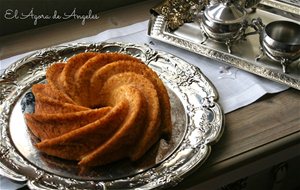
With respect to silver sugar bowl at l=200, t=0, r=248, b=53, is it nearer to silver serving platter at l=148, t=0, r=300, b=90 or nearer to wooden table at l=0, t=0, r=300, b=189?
silver serving platter at l=148, t=0, r=300, b=90

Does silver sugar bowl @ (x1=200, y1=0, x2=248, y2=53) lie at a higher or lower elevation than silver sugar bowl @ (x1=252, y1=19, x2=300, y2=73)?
higher

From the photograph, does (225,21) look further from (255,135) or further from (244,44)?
(255,135)

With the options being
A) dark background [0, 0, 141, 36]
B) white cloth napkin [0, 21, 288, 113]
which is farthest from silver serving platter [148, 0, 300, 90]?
dark background [0, 0, 141, 36]

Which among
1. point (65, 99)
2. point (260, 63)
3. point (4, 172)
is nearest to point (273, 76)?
point (260, 63)

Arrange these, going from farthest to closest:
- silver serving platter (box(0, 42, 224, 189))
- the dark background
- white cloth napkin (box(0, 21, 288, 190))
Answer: the dark background < white cloth napkin (box(0, 21, 288, 190)) < silver serving platter (box(0, 42, 224, 189))

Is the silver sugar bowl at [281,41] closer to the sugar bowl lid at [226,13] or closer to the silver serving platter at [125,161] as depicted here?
the sugar bowl lid at [226,13]

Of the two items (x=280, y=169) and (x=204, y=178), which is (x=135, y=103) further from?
(x=280, y=169)

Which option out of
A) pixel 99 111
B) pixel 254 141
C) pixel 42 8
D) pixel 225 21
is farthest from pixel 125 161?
pixel 42 8
